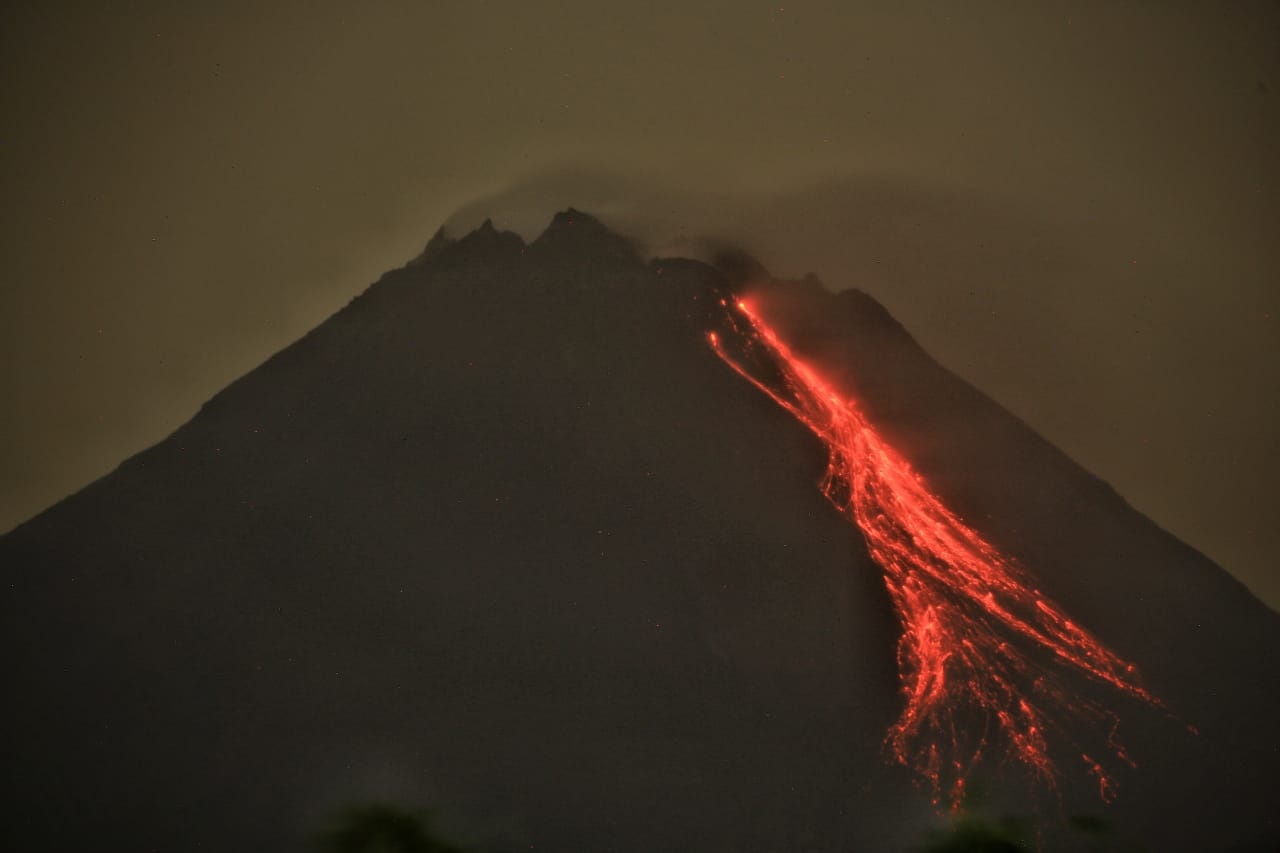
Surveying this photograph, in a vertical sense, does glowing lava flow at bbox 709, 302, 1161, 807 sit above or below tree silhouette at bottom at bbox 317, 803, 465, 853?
above

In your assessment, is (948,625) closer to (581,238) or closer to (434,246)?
(581,238)

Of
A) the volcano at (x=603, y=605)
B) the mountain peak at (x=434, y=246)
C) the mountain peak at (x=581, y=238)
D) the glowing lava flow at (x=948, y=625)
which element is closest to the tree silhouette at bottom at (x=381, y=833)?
the volcano at (x=603, y=605)

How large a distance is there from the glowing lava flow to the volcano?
0.01m

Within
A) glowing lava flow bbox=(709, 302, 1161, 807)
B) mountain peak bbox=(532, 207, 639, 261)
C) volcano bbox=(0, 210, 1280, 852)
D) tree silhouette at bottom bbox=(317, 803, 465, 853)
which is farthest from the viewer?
mountain peak bbox=(532, 207, 639, 261)

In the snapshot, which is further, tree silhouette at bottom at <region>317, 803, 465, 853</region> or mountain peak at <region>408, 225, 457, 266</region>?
mountain peak at <region>408, 225, 457, 266</region>

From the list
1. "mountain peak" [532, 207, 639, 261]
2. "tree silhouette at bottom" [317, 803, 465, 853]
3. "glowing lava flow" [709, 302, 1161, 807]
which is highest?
"mountain peak" [532, 207, 639, 261]

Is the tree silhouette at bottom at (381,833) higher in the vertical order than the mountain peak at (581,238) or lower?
lower

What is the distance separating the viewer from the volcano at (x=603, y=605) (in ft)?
11.8

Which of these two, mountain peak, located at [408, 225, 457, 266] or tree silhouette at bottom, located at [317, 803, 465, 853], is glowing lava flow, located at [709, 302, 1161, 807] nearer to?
mountain peak, located at [408, 225, 457, 266]

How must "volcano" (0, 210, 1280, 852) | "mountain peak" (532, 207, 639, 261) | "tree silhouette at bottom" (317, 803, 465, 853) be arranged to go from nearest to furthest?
"tree silhouette at bottom" (317, 803, 465, 853), "volcano" (0, 210, 1280, 852), "mountain peak" (532, 207, 639, 261)

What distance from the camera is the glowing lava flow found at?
375 centimetres

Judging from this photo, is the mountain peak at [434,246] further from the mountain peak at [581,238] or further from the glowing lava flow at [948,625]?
the glowing lava flow at [948,625]

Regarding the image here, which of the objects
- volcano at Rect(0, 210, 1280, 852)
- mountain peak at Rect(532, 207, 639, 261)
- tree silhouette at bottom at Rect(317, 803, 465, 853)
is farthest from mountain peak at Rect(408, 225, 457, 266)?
tree silhouette at bottom at Rect(317, 803, 465, 853)

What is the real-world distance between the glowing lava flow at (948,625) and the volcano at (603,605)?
1 cm
